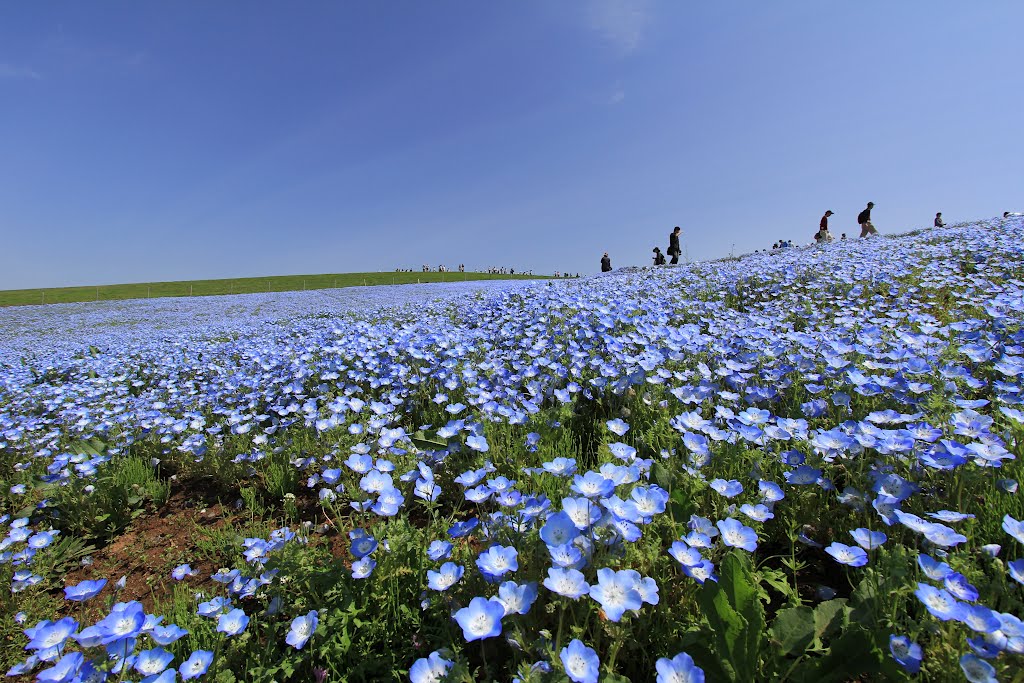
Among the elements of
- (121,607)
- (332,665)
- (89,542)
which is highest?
(121,607)

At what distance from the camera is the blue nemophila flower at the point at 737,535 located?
4.87 ft

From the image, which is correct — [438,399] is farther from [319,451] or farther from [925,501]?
[925,501]

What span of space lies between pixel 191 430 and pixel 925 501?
503 centimetres

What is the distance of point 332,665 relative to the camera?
1.50 metres

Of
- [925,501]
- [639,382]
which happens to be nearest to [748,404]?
[639,382]

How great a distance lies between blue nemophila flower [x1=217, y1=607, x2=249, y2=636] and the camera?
5.07 ft

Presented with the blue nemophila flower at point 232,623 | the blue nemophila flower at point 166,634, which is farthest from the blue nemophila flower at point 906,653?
the blue nemophila flower at point 166,634

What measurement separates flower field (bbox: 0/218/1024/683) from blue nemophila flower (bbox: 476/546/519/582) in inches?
0.5

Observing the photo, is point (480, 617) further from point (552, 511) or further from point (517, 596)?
point (552, 511)

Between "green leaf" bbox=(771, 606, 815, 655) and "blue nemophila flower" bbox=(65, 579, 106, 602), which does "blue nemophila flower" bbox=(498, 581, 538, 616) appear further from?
"blue nemophila flower" bbox=(65, 579, 106, 602)

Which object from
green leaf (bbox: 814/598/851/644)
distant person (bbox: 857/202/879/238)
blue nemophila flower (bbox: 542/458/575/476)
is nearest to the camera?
green leaf (bbox: 814/598/851/644)

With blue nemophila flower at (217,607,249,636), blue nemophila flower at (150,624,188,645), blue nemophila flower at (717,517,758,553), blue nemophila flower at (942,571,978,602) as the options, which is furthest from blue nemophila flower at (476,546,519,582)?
blue nemophila flower at (942,571,978,602)

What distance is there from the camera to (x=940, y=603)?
1.21 m

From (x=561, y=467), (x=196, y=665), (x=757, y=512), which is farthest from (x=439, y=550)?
(x=757, y=512)
